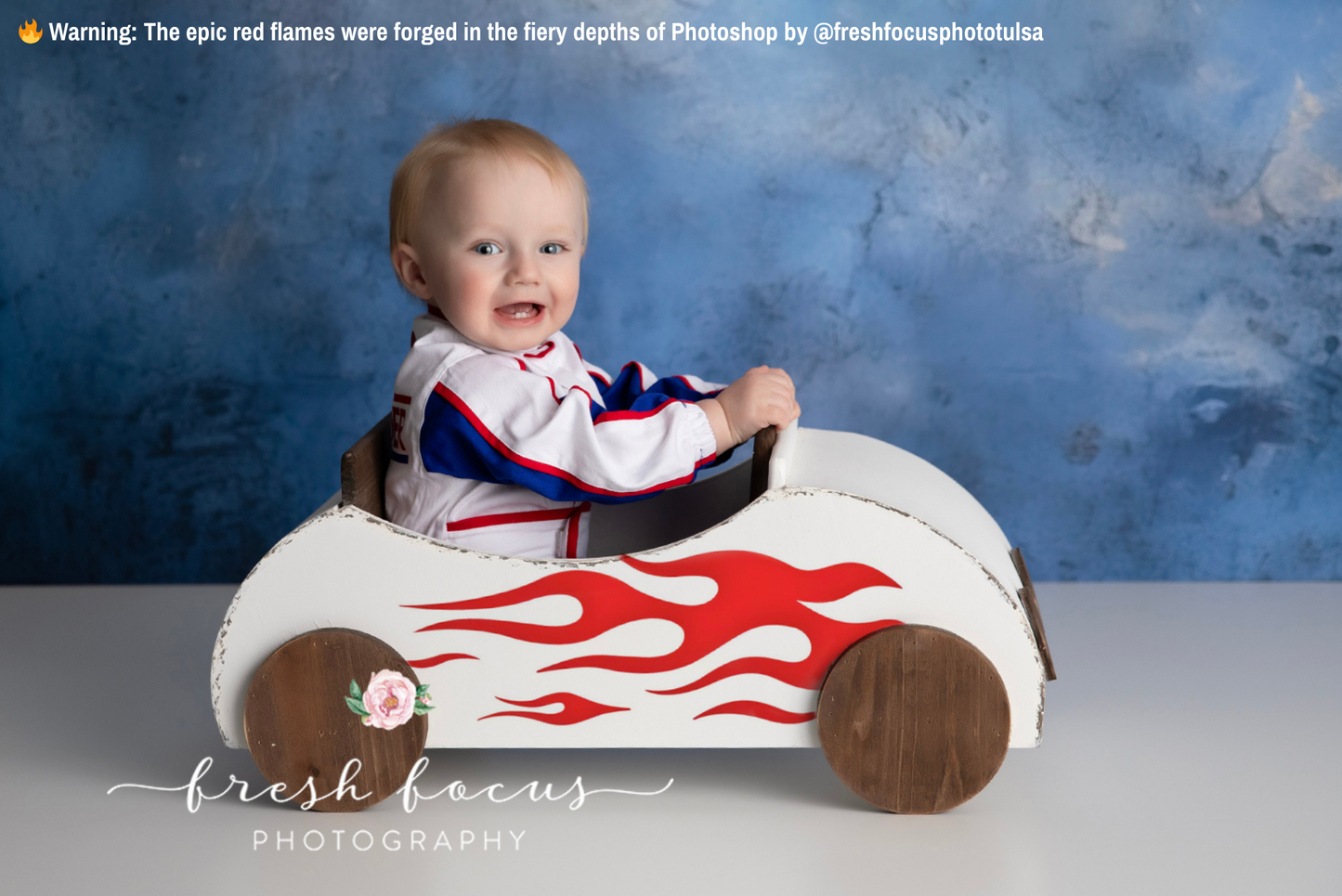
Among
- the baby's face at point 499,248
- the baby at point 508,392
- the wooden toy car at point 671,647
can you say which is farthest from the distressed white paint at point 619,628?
the baby's face at point 499,248

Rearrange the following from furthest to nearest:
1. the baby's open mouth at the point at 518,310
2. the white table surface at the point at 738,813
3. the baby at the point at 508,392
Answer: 1. the baby's open mouth at the point at 518,310
2. the baby at the point at 508,392
3. the white table surface at the point at 738,813

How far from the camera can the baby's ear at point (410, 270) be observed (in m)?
1.28

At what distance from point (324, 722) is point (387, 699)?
0.23 feet

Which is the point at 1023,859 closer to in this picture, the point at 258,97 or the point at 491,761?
the point at 491,761

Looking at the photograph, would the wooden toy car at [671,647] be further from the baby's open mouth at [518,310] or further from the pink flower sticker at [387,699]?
the baby's open mouth at [518,310]

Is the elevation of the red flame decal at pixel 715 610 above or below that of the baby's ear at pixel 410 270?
below

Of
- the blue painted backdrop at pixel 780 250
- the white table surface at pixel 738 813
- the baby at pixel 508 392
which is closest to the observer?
the white table surface at pixel 738 813

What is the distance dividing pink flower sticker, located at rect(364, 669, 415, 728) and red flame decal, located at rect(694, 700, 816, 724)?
28 centimetres

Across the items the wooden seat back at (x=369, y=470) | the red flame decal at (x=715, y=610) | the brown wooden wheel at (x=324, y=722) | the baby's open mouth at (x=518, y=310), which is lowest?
the brown wooden wheel at (x=324, y=722)

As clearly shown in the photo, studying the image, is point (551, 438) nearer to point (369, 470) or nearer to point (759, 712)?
point (369, 470)

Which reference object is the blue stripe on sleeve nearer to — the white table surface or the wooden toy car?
the wooden toy car

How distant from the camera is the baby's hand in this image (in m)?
1.20

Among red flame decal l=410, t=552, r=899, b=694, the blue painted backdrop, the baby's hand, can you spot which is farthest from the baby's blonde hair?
the blue painted backdrop

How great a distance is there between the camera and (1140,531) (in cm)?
204
